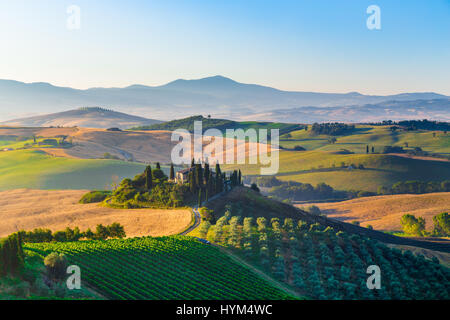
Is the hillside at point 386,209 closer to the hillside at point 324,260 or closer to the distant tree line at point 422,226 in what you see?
the distant tree line at point 422,226

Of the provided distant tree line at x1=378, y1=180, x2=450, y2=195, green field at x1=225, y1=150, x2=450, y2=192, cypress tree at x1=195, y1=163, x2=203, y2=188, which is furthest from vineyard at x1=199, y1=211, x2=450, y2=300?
green field at x1=225, y1=150, x2=450, y2=192

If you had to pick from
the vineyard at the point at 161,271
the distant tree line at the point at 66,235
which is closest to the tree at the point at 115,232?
the distant tree line at the point at 66,235

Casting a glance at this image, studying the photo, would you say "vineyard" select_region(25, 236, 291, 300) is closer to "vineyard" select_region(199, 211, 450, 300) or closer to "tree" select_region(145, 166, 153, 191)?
"vineyard" select_region(199, 211, 450, 300)

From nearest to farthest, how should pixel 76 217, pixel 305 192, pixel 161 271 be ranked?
1. pixel 161 271
2. pixel 76 217
3. pixel 305 192

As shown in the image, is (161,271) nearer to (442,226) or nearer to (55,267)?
(55,267)

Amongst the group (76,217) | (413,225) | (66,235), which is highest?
(66,235)

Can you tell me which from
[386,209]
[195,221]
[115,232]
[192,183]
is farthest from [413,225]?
[115,232]
